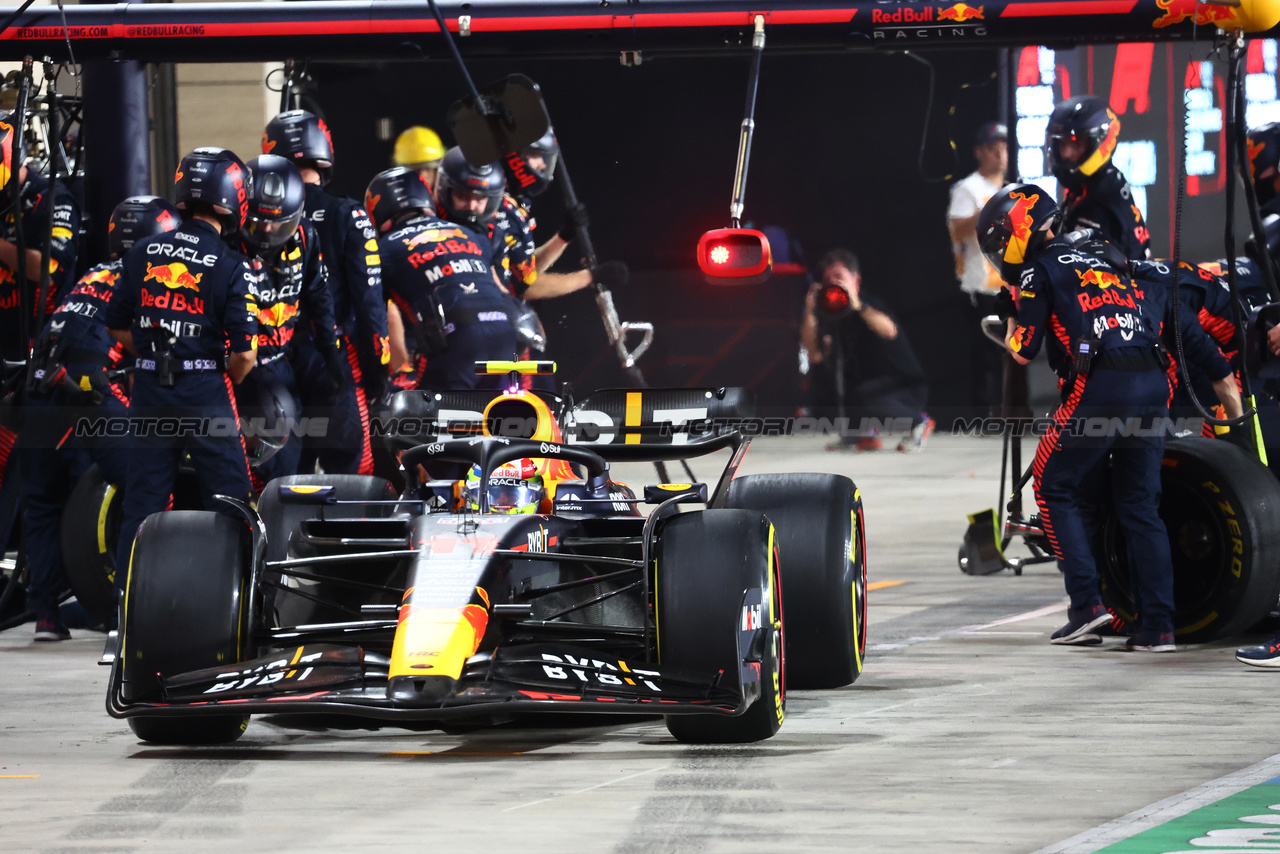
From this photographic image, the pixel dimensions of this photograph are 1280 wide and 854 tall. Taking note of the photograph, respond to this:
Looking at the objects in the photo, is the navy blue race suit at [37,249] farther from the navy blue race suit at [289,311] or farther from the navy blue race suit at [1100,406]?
the navy blue race suit at [1100,406]

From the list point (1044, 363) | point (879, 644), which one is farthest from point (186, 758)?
point (1044, 363)

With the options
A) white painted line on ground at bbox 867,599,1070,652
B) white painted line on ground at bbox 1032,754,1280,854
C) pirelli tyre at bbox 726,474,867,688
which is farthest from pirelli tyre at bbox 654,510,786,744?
white painted line on ground at bbox 867,599,1070,652

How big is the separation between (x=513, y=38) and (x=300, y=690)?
4511 millimetres

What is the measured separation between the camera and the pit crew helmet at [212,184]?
7863 millimetres

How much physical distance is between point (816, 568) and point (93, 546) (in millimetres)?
3661

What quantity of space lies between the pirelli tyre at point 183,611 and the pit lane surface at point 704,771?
0.35 feet

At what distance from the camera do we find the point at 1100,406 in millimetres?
7887

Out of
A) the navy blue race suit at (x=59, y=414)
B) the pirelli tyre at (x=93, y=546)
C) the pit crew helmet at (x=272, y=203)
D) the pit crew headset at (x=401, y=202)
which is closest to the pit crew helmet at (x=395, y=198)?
the pit crew headset at (x=401, y=202)

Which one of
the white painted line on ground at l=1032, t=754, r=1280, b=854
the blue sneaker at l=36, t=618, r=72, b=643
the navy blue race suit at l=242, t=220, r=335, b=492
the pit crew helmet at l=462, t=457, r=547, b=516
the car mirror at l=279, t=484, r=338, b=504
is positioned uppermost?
the navy blue race suit at l=242, t=220, r=335, b=492

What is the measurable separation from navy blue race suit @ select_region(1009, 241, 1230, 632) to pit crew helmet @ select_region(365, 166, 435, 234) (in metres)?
3.92

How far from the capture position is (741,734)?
5602mm

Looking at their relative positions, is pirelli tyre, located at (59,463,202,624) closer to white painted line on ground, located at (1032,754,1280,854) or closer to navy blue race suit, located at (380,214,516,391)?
navy blue race suit, located at (380,214,516,391)

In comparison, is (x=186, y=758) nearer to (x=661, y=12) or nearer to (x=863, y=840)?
(x=863, y=840)

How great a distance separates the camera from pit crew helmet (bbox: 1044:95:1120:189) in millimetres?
9734
